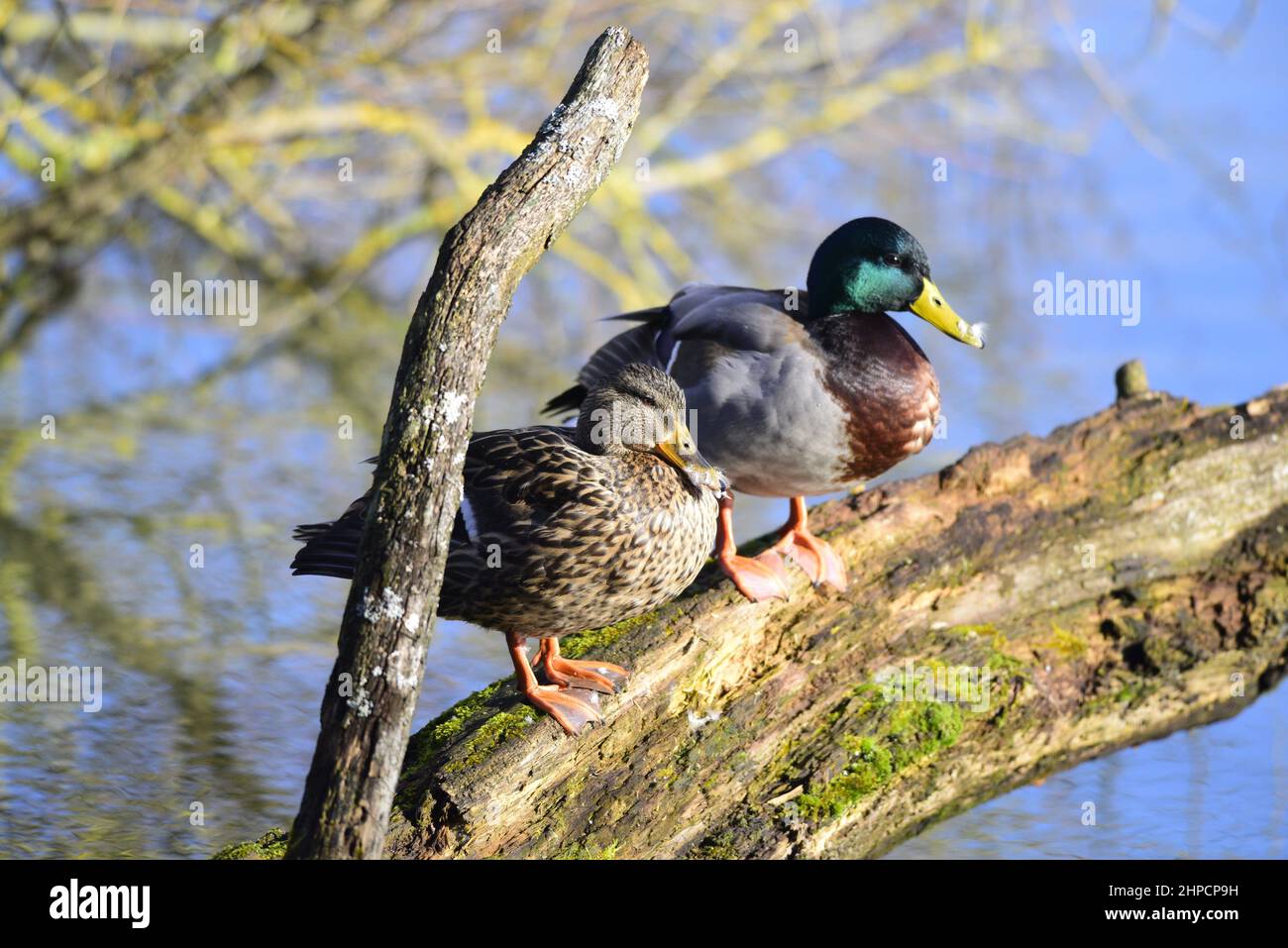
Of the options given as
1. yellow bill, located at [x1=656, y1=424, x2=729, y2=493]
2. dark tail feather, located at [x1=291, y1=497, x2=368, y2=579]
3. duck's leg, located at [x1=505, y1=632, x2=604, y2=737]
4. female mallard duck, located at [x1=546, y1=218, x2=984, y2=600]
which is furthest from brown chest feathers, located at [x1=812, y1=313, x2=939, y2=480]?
dark tail feather, located at [x1=291, y1=497, x2=368, y2=579]

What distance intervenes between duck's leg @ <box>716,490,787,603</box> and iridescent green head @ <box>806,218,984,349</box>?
2.26 ft

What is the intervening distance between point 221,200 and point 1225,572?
6108 millimetres

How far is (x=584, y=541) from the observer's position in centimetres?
353

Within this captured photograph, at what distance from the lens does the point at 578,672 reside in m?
3.81

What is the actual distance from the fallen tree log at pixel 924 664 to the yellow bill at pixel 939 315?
1.67 feet

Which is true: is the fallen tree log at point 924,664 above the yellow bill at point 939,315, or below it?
below

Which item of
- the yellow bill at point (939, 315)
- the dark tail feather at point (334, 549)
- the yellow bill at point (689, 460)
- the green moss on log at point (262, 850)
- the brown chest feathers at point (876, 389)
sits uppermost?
the yellow bill at point (939, 315)

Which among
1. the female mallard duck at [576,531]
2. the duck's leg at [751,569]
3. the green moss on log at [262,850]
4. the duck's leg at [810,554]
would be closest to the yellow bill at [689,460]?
the female mallard duck at [576,531]

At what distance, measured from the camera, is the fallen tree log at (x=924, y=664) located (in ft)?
12.1

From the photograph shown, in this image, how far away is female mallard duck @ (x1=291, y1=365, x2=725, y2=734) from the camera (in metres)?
3.54

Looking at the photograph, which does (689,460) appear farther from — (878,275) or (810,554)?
(878,275)

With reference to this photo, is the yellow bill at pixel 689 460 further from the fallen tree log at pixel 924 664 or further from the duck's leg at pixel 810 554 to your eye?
the duck's leg at pixel 810 554

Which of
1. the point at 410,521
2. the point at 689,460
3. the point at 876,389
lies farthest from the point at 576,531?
the point at 876,389

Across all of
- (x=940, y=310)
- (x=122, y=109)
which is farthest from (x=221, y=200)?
(x=940, y=310)
